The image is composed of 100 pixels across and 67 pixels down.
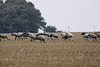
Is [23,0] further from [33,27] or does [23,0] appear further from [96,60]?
[96,60]

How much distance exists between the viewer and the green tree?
78000 millimetres

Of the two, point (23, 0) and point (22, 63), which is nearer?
point (22, 63)

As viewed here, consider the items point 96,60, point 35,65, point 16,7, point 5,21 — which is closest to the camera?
point 35,65

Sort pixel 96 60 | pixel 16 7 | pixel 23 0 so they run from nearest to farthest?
pixel 96 60
pixel 16 7
pixel 23 0

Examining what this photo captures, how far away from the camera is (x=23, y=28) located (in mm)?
79188

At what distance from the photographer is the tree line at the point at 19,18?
78.1 metres

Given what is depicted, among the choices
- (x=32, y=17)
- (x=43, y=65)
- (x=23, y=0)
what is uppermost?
(x=23, y=0)

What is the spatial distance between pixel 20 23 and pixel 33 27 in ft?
20.1

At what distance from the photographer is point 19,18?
7844 centimetres

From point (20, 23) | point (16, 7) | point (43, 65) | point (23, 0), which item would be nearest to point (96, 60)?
point (43, 65)

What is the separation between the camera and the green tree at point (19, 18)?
78000 mm

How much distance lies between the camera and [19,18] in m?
78.4

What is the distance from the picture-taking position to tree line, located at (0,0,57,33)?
78.1 meters

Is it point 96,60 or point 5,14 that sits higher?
point 5,14
